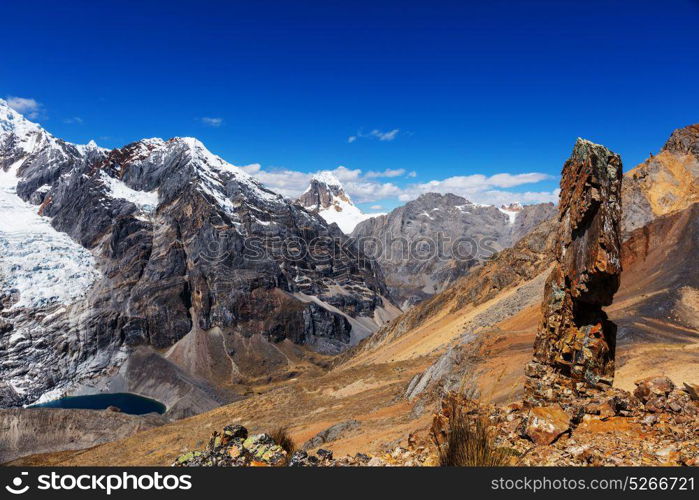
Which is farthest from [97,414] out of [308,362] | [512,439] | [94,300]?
[512,439]

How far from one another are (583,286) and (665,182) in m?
52.1

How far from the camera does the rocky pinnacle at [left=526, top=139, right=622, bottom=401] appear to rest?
34.8ft

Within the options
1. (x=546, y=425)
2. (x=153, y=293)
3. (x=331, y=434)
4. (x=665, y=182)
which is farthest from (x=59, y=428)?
(x=665, y=182)

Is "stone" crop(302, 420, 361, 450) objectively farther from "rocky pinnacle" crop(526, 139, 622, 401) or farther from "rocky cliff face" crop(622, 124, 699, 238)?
"rocky cliff face" crop(622, 124, 699, 238)

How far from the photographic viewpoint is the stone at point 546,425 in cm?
879

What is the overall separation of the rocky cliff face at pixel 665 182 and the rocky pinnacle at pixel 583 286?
1666 inches

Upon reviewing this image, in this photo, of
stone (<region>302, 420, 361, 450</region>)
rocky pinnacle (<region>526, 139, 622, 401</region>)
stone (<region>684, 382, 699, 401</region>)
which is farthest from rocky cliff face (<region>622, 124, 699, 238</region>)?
stone (<region>684, 382, 699, 401</region>)

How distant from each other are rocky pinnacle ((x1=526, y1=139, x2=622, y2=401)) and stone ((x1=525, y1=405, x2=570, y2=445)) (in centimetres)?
161

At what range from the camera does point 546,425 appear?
353 inches

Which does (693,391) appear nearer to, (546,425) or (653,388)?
(653,388)

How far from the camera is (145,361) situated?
463 feet

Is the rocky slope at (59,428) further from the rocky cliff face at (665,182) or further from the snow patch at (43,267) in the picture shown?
the snow patch at (43,267)
